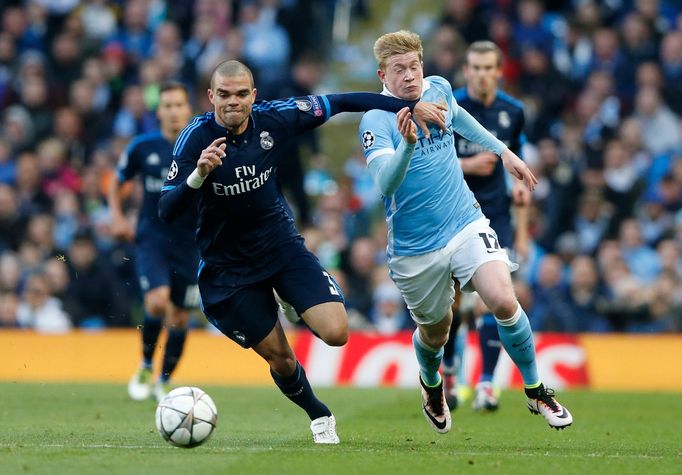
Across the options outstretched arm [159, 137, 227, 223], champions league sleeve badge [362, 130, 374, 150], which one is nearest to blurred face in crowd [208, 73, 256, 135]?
outstretched arm [159, 137, 227, 223]

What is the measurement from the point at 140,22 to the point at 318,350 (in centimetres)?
727

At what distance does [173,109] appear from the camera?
41.7 ft

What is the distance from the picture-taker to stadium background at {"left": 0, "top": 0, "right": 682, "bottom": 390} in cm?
1631

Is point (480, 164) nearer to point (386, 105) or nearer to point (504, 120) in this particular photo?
point (504, 120)

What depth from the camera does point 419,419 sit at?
37.1 feet

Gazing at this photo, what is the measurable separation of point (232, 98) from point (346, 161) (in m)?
11.9

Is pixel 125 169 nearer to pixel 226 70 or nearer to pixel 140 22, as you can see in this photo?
pixel 226 70

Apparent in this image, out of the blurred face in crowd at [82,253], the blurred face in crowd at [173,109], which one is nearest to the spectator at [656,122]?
the blurred face in crowd at [82,253]

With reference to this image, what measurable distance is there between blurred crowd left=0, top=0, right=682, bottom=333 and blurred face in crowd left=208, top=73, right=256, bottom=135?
289 inches

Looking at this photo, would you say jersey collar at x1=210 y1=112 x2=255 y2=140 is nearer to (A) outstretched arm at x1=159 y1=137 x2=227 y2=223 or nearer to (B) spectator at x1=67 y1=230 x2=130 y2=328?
(A) outstretched arm at x1=159 y1=137 x2=227 y2=223

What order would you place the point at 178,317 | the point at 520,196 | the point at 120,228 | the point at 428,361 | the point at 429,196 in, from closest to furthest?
the point at 429,196, the point at 428,361, the point at 520,196, the point at 120,228, the point at 178,317

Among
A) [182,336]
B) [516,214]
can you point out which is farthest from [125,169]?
[516,214]

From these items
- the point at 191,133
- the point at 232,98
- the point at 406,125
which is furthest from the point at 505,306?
the point at 191,133

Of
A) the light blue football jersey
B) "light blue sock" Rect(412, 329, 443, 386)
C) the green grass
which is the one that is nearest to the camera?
the green grass
